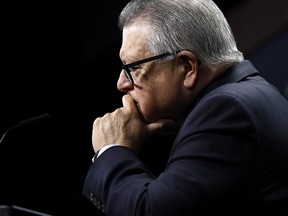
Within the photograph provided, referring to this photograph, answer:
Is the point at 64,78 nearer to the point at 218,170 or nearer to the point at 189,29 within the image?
the point at 189,29

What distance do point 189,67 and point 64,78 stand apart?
1.64 m

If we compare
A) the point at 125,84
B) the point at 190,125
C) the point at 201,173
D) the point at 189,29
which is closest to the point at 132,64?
the point at 125,84

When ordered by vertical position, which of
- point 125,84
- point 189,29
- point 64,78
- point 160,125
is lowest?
point 64,78

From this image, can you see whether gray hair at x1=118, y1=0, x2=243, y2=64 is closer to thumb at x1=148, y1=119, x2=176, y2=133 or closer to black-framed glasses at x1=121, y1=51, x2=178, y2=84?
black-framed glasses at x1=121, y1=51, x2=178, y2=84

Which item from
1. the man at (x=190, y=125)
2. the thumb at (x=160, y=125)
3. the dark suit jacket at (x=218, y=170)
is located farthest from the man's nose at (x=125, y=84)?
the dark suit jacket at (x=218, y=170)

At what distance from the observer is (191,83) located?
1.56 meters

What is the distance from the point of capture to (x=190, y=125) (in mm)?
1397

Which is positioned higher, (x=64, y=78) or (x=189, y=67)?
(x=189, y=67)

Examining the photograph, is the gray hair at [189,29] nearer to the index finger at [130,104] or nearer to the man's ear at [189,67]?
the man's ear at [189,67]

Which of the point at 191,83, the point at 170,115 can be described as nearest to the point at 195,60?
the point at 191,83

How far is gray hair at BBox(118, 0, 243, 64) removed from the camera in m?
1.55

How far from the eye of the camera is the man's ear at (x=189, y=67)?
1.55 m

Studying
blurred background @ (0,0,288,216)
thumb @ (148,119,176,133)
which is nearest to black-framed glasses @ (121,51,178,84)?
thumb @ (148,119,176,133)

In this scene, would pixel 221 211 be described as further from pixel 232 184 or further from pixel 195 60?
pixel 195 60
